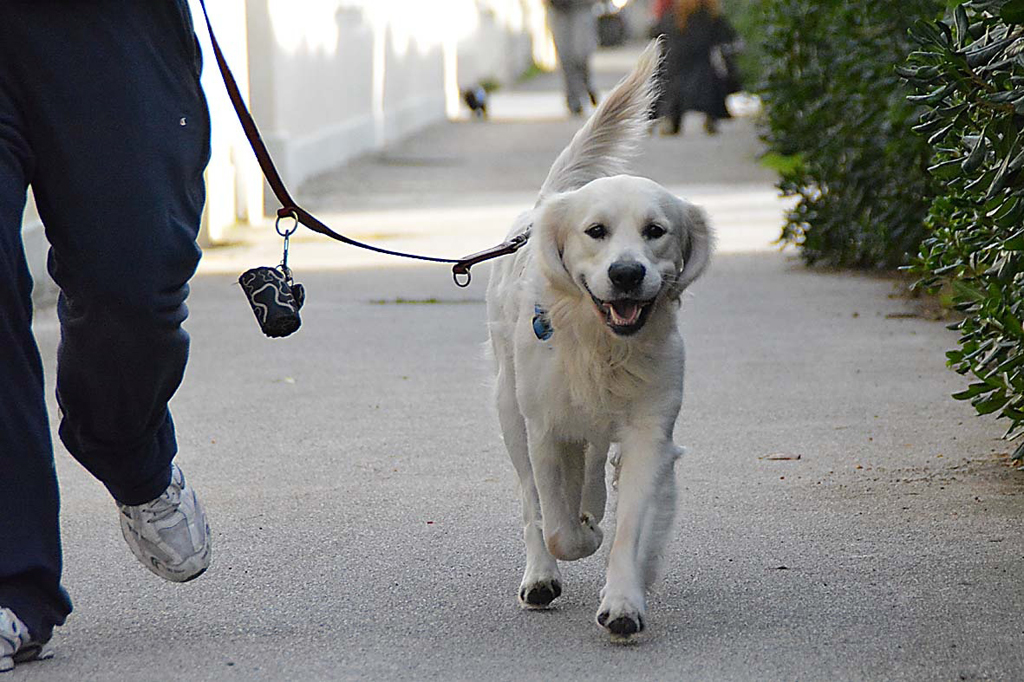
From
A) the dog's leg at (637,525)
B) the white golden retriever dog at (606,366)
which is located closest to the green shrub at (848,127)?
the white golden retriever dog at (606,366)

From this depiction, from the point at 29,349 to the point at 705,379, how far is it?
3.99m

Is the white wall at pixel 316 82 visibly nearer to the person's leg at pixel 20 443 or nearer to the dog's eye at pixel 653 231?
the person's leg at pixel 20 443

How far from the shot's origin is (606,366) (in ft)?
13.1

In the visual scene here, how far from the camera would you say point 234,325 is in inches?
345

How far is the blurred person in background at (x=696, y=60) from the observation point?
20828mm

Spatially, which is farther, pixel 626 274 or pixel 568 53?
pixel 568 53

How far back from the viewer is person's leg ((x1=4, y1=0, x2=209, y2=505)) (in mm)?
3551

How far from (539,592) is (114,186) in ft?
4.65

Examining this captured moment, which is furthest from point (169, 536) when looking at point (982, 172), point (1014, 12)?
point (982, 172)

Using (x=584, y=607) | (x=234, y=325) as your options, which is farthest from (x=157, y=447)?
(x=234, y=325)

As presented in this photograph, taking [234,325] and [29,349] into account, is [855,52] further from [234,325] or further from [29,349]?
[29,349]

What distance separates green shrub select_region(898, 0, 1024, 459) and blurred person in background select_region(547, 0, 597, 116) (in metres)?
18.8

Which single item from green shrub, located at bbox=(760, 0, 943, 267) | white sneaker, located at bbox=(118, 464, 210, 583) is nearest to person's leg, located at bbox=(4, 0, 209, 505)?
white sneaker, located at bbox=(118, 464, 210, 583)

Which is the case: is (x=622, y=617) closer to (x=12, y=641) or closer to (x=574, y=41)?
(x=12, y=641)
